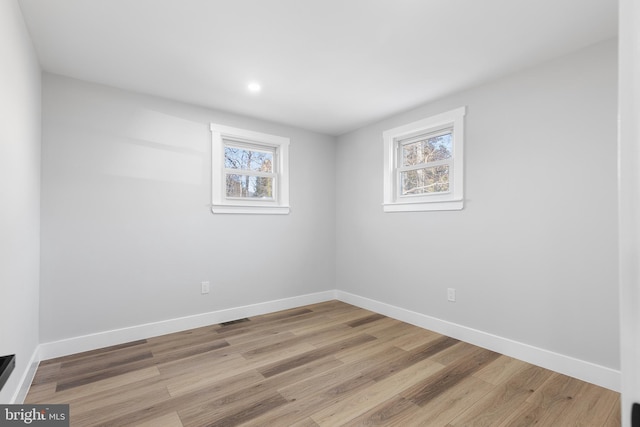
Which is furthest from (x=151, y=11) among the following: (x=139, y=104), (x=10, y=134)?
(x=139, y=104)

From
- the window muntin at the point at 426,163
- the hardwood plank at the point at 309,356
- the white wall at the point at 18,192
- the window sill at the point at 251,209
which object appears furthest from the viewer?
the window sill at the point at 251,209

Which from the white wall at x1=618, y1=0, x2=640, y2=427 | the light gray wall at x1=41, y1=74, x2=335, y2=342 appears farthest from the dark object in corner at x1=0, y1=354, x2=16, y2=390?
the light gray wall at x1=41, y1=74, x2=335, y2=342

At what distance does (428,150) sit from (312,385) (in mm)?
2536

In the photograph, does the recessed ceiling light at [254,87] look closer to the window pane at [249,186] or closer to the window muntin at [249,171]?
the window muntin at [249,171]

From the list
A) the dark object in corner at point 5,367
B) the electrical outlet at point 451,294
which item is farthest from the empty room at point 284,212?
the dark object in corner at point 5,367

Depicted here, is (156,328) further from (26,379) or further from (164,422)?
(164,422)

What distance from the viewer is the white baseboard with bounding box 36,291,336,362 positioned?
261 cm

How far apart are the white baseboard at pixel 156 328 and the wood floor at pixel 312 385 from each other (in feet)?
0.29

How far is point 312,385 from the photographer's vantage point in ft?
7.11

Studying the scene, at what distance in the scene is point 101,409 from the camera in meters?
1.90

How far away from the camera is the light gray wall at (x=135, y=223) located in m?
2.63

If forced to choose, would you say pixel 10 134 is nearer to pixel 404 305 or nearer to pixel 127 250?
pixel 127 250

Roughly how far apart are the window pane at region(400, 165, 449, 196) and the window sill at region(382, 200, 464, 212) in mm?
177

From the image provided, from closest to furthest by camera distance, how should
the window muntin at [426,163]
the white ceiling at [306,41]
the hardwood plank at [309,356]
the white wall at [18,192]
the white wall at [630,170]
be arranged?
the white wall at [630,170]
the white wall at [18,192]
the white ceiling at [306,41]
the hardwood plank at [309,356]
the window muntin at [426,163]
